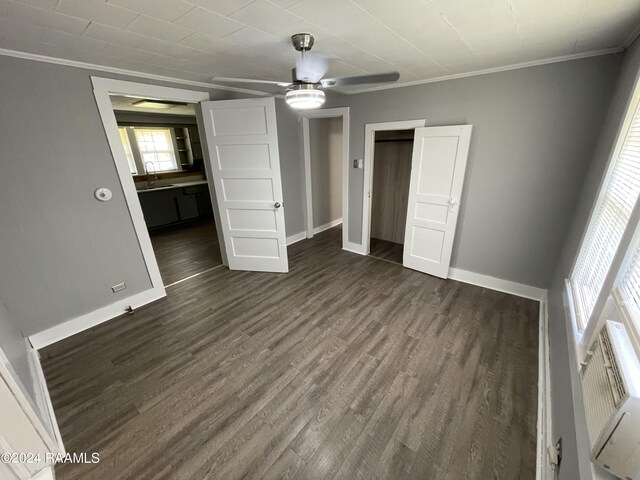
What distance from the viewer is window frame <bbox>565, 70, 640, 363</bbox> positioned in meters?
1.03

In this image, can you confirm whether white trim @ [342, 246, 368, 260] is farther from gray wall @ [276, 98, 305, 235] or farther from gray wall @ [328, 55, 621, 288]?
gray wall @ [328, 55, 621, 288]

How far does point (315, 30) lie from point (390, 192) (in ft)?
9.77

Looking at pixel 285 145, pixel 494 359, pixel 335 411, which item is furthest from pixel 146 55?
pixel 494 359

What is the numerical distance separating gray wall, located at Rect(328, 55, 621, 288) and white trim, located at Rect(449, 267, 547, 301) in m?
0.07

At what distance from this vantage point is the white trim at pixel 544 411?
1.30 m

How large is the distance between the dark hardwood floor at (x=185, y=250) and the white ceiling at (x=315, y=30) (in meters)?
2.43

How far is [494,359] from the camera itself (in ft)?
6.49

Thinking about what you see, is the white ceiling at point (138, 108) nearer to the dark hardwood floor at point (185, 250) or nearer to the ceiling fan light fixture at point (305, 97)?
the dark hardwood floor at point (185, 250)

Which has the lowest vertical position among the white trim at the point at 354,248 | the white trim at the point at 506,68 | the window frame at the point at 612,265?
the white trim at the point at 354,248

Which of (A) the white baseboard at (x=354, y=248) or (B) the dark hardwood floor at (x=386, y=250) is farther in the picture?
(A) the white baseboard at (x=354, y=248)

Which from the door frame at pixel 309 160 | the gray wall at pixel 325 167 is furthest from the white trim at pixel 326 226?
the door frame at pixel 309 160

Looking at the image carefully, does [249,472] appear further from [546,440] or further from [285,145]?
[285,145]

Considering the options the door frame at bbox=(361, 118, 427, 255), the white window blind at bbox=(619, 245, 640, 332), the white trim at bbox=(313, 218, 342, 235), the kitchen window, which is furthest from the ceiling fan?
the kitchen window

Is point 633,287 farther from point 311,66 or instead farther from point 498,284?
point 311,66
